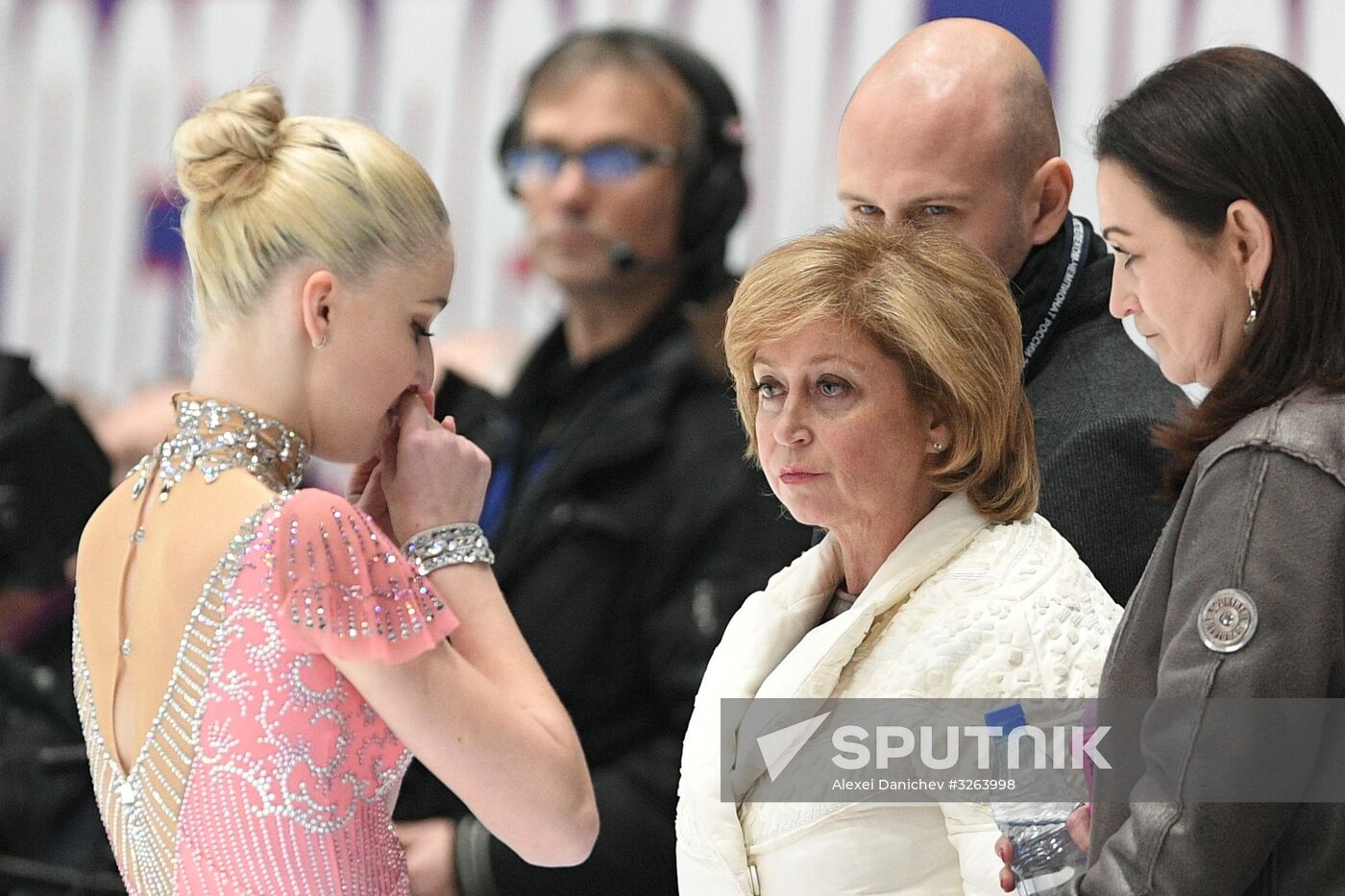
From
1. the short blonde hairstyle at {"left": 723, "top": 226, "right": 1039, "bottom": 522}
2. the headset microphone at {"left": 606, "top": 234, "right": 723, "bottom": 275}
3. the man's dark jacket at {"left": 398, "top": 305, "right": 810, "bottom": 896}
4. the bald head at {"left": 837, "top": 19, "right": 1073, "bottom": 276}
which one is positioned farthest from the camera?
the headset microphone at {"left": 606, "top": 234, "right": 723, "bottom": 275}

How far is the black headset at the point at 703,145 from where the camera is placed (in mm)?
3602

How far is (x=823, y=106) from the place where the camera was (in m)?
4.08

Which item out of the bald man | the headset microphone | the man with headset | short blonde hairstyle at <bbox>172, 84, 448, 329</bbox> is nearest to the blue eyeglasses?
the man with headset

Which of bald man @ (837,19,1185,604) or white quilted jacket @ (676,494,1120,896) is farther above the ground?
bald man @ (837,19,1185,604)

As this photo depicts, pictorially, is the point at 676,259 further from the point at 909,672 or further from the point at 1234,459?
the point at 1234,459

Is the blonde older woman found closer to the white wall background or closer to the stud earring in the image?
the stud earring

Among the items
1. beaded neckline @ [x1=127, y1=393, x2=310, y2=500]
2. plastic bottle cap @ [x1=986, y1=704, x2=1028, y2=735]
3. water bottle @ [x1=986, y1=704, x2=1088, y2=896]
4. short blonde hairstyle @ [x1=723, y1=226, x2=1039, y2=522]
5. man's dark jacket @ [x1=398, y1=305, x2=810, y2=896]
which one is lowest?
man's dark jacket @ [x1=398, y1=305, x2=810, y2=896]

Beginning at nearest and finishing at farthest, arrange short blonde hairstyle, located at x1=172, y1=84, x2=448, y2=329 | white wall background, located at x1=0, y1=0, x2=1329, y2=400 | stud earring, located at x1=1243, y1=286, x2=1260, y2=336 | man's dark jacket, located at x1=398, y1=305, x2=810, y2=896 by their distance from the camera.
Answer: stud earring, located at x1=1243, y1=286, x2=1260, y2=336 → short blonde hairstyle, located at x1=172, y1=84, x2=448, y2=329 → man's dark jacket, located at x1=398, y1=305, x2=810, y2=896 → white wall background, located at x1=0, y1=0, x2=1329, y2=400

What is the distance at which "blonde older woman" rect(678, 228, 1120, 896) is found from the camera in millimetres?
1821

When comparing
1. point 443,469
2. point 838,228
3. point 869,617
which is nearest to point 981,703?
point 869,617

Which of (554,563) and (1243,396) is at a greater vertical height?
(1243,396)

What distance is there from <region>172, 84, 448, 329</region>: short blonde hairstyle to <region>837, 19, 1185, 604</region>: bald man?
1.80 ft

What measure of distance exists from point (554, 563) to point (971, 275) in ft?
4.74

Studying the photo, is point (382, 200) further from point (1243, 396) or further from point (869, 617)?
point (1243, 396)
